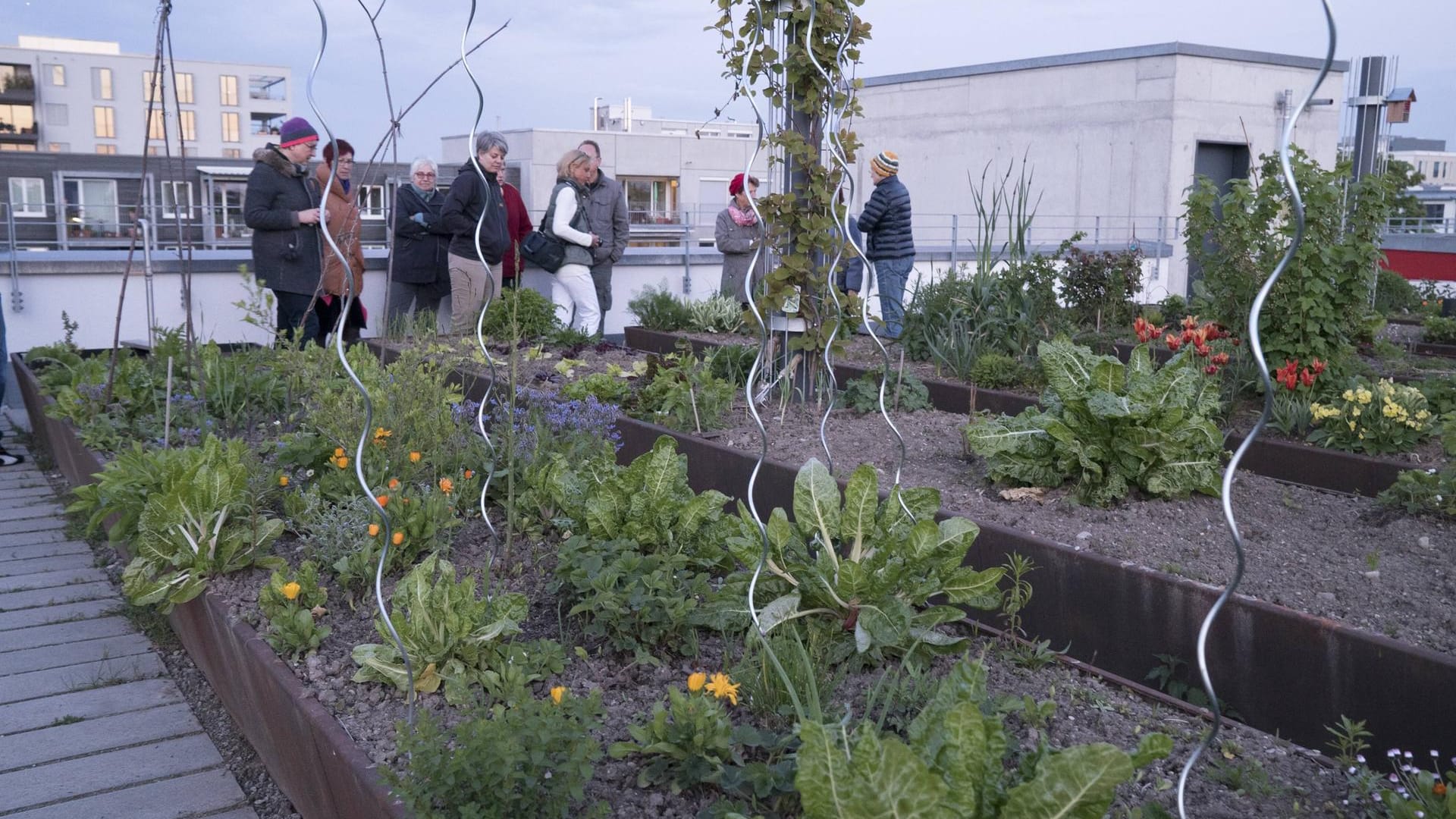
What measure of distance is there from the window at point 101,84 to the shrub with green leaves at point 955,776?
229ft

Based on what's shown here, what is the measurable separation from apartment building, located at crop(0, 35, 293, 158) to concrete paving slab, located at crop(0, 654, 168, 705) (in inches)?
2226

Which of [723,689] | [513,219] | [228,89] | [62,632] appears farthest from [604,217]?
[228,89]

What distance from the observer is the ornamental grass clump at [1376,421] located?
4199mm

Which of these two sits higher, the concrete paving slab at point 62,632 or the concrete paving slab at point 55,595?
the concrete paving slab at point 55,595

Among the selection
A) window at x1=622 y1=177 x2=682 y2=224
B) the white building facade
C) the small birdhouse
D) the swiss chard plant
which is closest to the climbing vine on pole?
the swiss chard plant

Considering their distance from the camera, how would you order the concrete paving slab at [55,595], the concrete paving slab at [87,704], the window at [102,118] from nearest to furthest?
the concrete paving slab at [87,704]
the concrete paving slab at [55,595]
the window at [102,118]

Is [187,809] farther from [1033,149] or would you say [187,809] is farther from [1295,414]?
[1033,149]

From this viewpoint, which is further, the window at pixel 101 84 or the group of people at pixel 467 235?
the window at pixel 101 84

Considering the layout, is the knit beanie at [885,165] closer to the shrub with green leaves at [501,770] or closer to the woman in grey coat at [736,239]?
the woman in grey coat at [736,239]

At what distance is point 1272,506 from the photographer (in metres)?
3.72

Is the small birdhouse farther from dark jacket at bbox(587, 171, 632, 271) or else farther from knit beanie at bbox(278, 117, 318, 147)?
knit beanie at bbox(278, 117, 318, 147)

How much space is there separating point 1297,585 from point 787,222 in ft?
8.82

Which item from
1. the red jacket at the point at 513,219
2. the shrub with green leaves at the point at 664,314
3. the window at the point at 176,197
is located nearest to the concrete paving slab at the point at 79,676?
the window at the point at 176,197

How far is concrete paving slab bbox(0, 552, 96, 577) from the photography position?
160 inches
